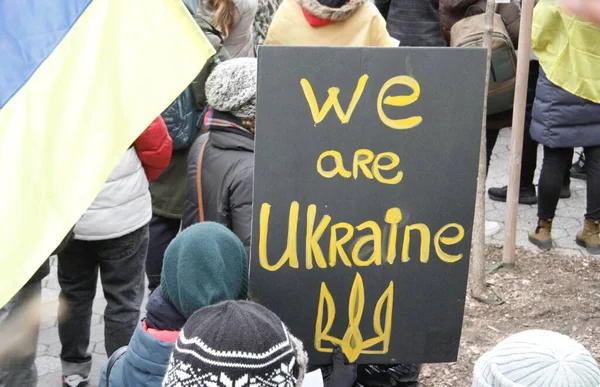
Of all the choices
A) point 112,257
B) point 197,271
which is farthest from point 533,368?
point 112,257

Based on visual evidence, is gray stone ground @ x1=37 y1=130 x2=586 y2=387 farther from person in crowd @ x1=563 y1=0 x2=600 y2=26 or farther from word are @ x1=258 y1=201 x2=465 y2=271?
person in crowd @ x1=563 y1=0 x2=600 y2=26

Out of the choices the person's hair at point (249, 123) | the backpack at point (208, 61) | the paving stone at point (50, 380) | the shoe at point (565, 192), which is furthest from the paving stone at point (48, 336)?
the shoe at point (565, 192)

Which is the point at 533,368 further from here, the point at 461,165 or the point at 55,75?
the point at 55,75

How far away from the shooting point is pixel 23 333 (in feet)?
11.2

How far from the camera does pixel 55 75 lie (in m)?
2.15

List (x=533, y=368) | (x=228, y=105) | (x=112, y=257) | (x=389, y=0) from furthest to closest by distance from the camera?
(x=389, y=0) < (x=112, y=257) < (x=228, y=105) < (x=533, y=368)

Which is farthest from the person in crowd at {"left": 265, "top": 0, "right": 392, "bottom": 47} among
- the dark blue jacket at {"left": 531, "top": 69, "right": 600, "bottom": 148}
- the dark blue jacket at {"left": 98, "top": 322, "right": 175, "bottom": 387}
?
the dark blue jacket at {"left": 98, "top": 322, "right": 175, "bottom": 387}

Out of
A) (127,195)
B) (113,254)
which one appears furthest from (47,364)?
(127,195)

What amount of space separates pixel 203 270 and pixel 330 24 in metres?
2.58

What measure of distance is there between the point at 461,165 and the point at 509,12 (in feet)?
11.4

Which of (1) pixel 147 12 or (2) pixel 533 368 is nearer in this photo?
(2) pixel 533 368

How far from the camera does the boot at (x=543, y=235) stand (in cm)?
546

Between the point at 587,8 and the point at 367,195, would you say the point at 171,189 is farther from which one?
the point at 587,8

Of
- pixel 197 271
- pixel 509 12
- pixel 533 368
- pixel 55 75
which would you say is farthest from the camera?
pixel 509 12
